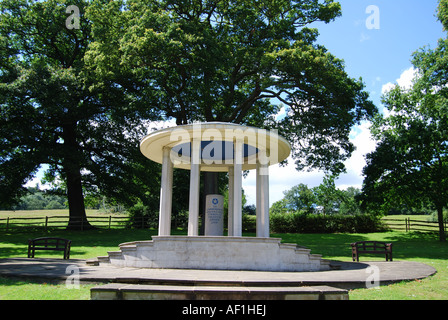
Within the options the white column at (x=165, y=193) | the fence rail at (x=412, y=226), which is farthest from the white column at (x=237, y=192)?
the fence rail at (x=412, y=226)

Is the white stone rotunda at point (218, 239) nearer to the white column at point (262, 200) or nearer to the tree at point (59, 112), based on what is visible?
the white column at point (262, 200)

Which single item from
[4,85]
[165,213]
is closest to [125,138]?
[4,85]

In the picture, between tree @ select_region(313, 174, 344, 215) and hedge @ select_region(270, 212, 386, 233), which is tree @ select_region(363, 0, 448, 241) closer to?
hedge @ select_region(270, 212, 386, 233)

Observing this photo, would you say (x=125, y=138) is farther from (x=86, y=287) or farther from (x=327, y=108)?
(x=86, y=287)

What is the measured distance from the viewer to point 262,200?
13359 mm

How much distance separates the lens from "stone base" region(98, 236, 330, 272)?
10234 mm

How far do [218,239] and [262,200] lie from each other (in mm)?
3608

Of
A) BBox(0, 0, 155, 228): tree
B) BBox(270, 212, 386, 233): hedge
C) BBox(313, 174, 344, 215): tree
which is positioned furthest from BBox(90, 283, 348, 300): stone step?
BBox(313, 174, 344, 215): tree

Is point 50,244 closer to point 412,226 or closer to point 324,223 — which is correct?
point 324,223

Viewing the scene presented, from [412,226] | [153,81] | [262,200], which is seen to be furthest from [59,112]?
[412,226]

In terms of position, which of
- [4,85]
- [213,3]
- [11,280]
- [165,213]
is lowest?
[11,280]

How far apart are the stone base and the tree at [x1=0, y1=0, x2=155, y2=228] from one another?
586 inches

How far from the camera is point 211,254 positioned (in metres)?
10.3

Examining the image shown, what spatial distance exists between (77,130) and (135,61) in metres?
12.6
